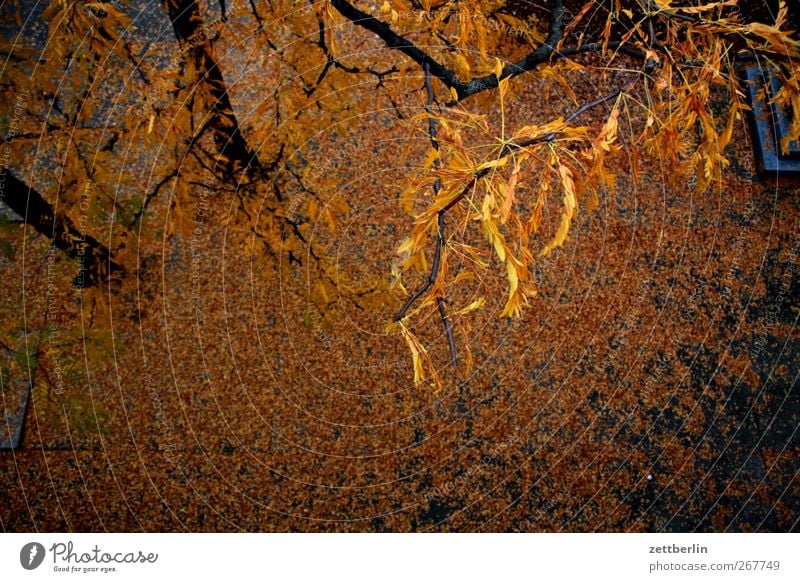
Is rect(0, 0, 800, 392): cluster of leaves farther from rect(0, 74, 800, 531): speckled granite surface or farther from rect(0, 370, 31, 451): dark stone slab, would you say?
rect(0, 370, 31, 451): dark stone slab

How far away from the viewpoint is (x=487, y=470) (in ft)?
11.7

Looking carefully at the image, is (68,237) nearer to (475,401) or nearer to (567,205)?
(475,401)

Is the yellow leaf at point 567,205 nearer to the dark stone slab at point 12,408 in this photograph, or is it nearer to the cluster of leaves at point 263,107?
the cluster of leaves at point 263,107

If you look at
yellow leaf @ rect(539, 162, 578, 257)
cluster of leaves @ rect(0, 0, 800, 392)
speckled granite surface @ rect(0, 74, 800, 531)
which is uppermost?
cluster of leaves @ rect(0, 0, 800, 392)

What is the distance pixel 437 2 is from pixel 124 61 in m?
2.19

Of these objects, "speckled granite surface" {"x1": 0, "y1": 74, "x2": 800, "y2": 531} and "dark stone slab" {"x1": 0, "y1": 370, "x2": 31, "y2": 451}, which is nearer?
"speckled granite surface" {"x1": 0, "y1": 74, "x2": 800, "y2": 531}

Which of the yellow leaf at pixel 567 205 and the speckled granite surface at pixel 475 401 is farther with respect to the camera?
the speckled granite surface at pixel 475 401

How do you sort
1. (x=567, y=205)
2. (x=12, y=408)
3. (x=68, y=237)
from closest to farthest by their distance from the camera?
(x=567, y=205) < (x=12, y=408) < (x=68, y=237)

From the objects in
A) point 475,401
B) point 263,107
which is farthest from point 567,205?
point 263,107

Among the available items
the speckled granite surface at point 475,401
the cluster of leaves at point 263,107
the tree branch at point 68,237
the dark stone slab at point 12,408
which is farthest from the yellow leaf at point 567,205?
the dark stone slab at point 12,408

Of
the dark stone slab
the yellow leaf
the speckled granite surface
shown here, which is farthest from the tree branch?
the yellow leaf

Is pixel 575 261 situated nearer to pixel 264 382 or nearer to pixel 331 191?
pixel 331 191

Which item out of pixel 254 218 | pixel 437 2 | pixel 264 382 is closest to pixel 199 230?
pixel 254 218

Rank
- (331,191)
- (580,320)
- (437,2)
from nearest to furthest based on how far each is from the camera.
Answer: (437,2) < (580,320) < (331,191)
